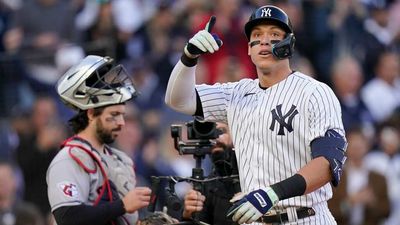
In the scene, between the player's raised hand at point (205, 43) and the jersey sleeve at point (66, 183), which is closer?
the player's raised hand at point (205, 43)

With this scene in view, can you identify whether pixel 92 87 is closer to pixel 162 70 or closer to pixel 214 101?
pixel 214 101

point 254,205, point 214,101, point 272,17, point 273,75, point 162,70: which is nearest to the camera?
point 254,205

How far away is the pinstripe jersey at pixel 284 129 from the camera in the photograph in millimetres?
6082

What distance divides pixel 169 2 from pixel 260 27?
20.5 feet

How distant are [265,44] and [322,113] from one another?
19.6 inches

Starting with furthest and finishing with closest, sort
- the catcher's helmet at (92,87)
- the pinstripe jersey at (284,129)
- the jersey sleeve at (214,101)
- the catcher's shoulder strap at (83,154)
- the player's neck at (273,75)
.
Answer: the catcher's helmet at (92,87) < the catcher's shoulder strap at (83,154) < the jersey sleeve at (214,101) < the player's neck at (273,75) < the pinstripe jersey at (284,129)

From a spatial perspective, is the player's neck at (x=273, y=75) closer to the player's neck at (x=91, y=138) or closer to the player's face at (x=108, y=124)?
the player's face at (x=108, y=124)

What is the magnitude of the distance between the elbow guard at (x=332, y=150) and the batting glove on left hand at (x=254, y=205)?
1.26ft

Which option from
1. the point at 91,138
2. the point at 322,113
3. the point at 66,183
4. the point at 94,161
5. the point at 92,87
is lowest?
the point at 66,183

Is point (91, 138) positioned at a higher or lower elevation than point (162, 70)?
lower

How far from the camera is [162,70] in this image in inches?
469

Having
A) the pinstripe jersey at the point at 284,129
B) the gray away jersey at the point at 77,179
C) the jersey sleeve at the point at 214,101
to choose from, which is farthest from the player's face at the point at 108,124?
the pinstripe jersey at the point at 284,129

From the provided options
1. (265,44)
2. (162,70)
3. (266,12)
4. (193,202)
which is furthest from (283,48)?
(162,70)

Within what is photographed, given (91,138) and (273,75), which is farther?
(91,138)
